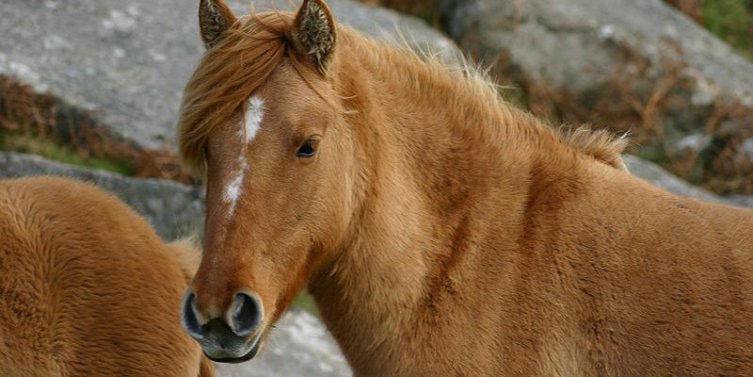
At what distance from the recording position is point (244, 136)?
384cm

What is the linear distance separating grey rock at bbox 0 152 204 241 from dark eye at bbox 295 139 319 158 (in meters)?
3.68

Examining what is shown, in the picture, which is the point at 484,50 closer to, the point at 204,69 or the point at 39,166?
the point at 39,166

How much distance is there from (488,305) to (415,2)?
761 centimetres

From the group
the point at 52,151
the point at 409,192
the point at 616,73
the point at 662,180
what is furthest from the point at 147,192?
the point at 616,73

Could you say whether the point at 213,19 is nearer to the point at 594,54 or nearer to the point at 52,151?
the point at 52,151

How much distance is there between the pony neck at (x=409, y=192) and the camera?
421cm

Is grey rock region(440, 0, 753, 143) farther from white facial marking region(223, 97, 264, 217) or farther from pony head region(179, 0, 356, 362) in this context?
white facial marking region(223, 97, 264, 217)

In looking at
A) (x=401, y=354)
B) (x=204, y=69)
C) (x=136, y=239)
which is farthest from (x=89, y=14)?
(x=401, y=354)

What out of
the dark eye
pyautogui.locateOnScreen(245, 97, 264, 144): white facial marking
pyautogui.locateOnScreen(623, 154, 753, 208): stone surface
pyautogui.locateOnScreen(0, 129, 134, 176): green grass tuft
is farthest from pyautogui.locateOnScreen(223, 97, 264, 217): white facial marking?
pyautogui.locateOnScreen(623, 154, 753, 208): stone surface

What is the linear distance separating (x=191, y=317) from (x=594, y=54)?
7846mm

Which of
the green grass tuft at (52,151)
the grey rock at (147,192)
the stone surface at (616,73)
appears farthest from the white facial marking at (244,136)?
the stone surface at (616,73)

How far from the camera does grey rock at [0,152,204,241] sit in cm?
745

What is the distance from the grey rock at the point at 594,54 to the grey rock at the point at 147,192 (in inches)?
167

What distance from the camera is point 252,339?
374 centimetres
